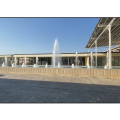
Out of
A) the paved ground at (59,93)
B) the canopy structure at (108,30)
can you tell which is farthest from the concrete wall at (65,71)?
the paved ground at (59,93)

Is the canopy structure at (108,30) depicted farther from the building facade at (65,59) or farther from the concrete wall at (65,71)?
the building facade at (65,59)

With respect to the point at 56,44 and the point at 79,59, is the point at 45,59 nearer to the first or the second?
the point at 79,59

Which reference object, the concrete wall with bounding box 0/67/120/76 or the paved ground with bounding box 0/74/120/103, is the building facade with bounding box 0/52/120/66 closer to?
the concrete wall with bounding box 0/67/120/76

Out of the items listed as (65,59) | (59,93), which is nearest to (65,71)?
(59,93)

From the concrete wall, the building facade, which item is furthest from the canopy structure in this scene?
the building facade

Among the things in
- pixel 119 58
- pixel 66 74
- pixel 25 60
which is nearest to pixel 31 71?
pixel 66 74

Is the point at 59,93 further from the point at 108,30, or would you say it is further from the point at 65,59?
the point at 65,59

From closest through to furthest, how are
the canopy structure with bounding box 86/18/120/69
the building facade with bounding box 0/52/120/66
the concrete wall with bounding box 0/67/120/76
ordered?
the concrete wall with bounding box 0/67/120/76 < the canopy structure with bounding box 86/18/120/69 < the building facade with bounding box 0/52/120/66

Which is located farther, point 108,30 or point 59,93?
point 108,30

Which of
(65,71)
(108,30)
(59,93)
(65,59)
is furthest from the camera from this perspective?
(65,59)

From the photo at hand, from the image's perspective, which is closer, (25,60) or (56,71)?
(56,71)

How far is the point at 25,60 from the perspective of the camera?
2305 cm
